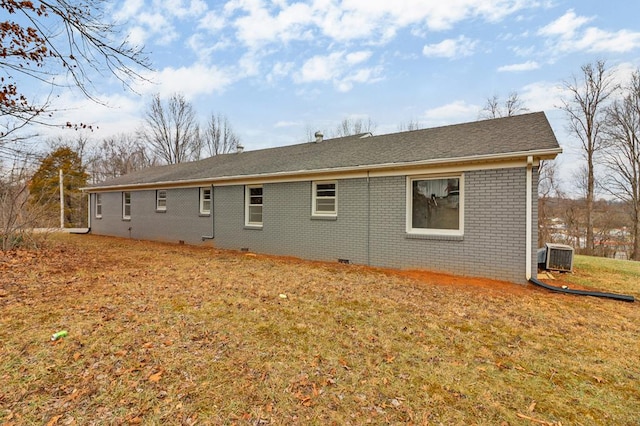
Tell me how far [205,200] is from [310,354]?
10541 millimetres

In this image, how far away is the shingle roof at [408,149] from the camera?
261 inches

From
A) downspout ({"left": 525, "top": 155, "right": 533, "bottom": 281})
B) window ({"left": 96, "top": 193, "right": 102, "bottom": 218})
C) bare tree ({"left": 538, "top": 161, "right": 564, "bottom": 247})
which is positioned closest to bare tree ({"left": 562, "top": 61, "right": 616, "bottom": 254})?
bare tree ({"left": 538, "top": 161, "right": 564, "bottom": 247})

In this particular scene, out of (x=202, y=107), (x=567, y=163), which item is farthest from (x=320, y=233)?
(x=202, y=107)

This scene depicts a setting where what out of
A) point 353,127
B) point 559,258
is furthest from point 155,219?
point 353,127

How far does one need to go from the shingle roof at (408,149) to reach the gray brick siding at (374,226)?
0.51 meters

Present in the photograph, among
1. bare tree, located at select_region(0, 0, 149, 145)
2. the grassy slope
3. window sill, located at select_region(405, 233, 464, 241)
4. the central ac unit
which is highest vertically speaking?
bare tree, located at select_region(0, 0, 149, 145)

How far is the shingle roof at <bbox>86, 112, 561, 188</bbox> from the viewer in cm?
662

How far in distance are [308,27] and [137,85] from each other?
715 centimetres

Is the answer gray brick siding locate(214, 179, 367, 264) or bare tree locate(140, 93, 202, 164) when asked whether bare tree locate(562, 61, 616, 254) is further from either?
bare tree locate(140, 93, 202, 164)

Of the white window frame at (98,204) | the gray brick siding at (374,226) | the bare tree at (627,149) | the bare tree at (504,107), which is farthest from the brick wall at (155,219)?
the bare tree at (627,149)

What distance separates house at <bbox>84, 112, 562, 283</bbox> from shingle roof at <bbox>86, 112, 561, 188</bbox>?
38 millimetres

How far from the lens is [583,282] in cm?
680

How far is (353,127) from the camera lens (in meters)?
28.6

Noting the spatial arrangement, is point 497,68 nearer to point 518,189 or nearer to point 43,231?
point 518,189
